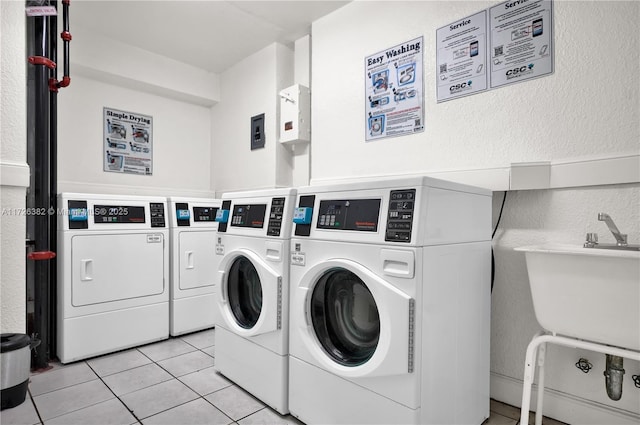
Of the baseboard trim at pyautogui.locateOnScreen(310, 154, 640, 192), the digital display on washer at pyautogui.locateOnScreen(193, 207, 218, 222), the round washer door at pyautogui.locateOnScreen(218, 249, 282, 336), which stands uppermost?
the baseboard trim at pyautogui.locateOnScreen(310, 154, 640, 192)

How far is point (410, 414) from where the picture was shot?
50.8 inches

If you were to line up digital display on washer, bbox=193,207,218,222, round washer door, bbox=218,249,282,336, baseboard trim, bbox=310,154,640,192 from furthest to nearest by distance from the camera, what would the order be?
digital display on washer, bbox=193,207,218,222, round washer door, bbox=218,249,282,336, baseboard trim, bbox=310,154,640,192

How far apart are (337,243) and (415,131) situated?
3.71 ft

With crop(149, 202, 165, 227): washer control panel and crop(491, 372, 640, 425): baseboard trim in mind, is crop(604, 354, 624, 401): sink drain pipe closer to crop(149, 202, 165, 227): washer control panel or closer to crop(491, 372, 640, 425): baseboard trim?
crop(491, 372, 640, 425): baseboard trim

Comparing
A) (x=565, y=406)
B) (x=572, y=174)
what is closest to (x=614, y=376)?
(x=565, y=406)

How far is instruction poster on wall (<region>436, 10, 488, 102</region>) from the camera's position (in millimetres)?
1980

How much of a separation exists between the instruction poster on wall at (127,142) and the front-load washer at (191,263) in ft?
3.35

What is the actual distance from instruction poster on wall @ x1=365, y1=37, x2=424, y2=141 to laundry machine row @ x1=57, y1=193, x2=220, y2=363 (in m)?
1.57

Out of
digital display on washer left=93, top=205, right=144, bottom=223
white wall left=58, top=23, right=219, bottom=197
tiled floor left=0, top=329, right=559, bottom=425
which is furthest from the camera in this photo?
white wall left=58, top=23, right=219, bottom=197

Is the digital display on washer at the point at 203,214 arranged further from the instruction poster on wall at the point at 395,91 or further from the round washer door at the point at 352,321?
the round washer door at the point at 352,321

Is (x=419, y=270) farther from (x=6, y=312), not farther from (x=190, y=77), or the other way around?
(x=190, y=77)

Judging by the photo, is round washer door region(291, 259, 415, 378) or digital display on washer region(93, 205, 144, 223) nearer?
round washer door region(291, 259, 415, 378)

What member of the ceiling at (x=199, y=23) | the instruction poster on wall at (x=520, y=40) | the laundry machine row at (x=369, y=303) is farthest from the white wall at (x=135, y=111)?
the instruction poster on wall at (x=520, y=40)

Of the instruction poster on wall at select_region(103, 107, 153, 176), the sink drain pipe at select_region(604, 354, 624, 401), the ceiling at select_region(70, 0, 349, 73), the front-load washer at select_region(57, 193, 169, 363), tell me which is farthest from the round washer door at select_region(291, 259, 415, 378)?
the instruction poster on wall at select_region(103, 107, 153, 176)
